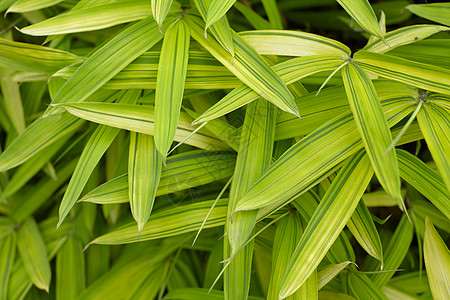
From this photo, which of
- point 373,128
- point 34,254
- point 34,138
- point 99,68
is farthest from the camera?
point 34,254

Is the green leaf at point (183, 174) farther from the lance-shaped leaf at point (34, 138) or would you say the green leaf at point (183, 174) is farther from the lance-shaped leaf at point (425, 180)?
the lance-shaped leaf at point (425, 180)

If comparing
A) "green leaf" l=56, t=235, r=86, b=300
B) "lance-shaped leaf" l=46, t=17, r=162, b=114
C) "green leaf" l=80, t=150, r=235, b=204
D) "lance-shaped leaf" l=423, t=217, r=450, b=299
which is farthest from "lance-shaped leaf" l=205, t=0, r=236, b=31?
"green leaf" l=56, t=235, r=86, b=300

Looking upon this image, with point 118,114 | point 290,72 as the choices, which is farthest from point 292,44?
point 118,114

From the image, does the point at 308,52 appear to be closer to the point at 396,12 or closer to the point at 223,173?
the point at 223,173

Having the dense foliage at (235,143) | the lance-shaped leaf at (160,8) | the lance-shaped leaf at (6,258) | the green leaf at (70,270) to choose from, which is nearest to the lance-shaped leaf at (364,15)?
the dense foliage at (235,143)

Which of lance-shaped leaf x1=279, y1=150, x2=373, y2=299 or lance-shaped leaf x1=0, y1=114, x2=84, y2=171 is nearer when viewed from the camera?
lance-shaped leaf x1=279, y1=150, x2=373, y2=299

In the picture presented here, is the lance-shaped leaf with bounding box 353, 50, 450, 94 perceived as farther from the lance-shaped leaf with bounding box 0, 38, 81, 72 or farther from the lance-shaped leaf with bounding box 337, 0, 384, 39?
the lance-shaped leaf with bounding box 0, 38, 81, 72

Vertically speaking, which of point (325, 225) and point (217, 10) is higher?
point (217, 10)

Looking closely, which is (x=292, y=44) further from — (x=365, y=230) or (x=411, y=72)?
(x=365, y=230)
